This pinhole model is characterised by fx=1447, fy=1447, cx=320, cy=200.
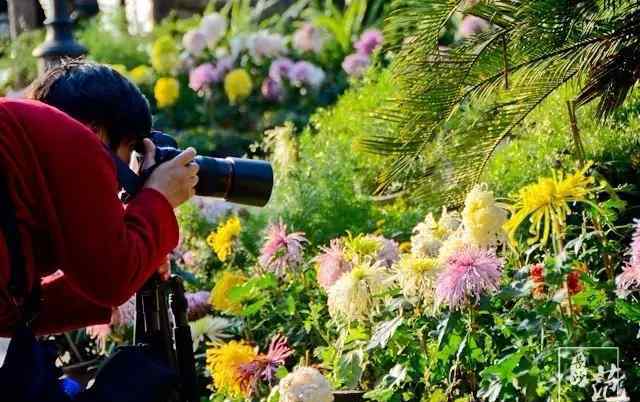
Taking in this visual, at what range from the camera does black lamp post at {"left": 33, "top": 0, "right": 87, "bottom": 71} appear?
7160mm

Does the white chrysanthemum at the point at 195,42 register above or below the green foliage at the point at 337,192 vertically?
above

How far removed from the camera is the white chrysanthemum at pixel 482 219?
11.1 feet

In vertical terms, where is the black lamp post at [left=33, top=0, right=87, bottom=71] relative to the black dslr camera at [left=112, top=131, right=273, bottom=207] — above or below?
below

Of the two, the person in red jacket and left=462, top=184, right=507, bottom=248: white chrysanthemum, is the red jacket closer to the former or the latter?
the person in red jacket

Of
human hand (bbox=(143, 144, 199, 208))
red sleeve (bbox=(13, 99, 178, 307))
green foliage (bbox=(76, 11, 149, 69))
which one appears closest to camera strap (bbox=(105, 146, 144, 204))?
human hand (bbox=(143, 144, 199, 208))

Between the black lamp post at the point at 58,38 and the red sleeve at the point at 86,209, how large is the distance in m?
4.83

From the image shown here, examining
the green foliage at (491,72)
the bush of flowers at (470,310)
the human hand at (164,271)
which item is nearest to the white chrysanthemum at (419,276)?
the bush of flowers at (470,310)

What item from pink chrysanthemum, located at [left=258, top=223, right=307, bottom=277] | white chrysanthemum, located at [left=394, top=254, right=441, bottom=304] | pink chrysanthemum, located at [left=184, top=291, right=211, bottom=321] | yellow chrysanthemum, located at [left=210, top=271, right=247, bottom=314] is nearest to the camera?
white chrysanthemum, located at [left=394, top=254, right=441, bottom=304]

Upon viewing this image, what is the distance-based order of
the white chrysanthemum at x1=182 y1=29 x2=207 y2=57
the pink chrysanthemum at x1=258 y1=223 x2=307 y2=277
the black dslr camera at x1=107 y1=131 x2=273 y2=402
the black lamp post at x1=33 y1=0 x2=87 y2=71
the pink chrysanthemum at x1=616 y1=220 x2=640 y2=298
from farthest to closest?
the white chrysanthemum at x1=182 y1=29 x2=207 y2=57, the black lamp post at x1=33 y1=0 x2=87 y2=71, the pink chrysanthemum at x1=258 y1=223 x2=307 y2=277, the pink chrysanthemum at x1=616 y1=220 x2=640 y2=298, the black dslr camera at x1=107 y1=131 x2=273 y2=402

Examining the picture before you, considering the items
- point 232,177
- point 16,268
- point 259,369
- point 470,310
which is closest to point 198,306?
point 259,369

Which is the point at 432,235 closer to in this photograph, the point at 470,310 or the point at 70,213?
the point at 470,310

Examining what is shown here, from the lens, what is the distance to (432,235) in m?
3.62

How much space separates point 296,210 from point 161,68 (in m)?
4.25

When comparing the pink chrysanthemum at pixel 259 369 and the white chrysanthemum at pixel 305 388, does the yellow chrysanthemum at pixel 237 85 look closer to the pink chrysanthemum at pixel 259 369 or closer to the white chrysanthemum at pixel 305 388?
the pink chrysanthemum at pixel 259 369
